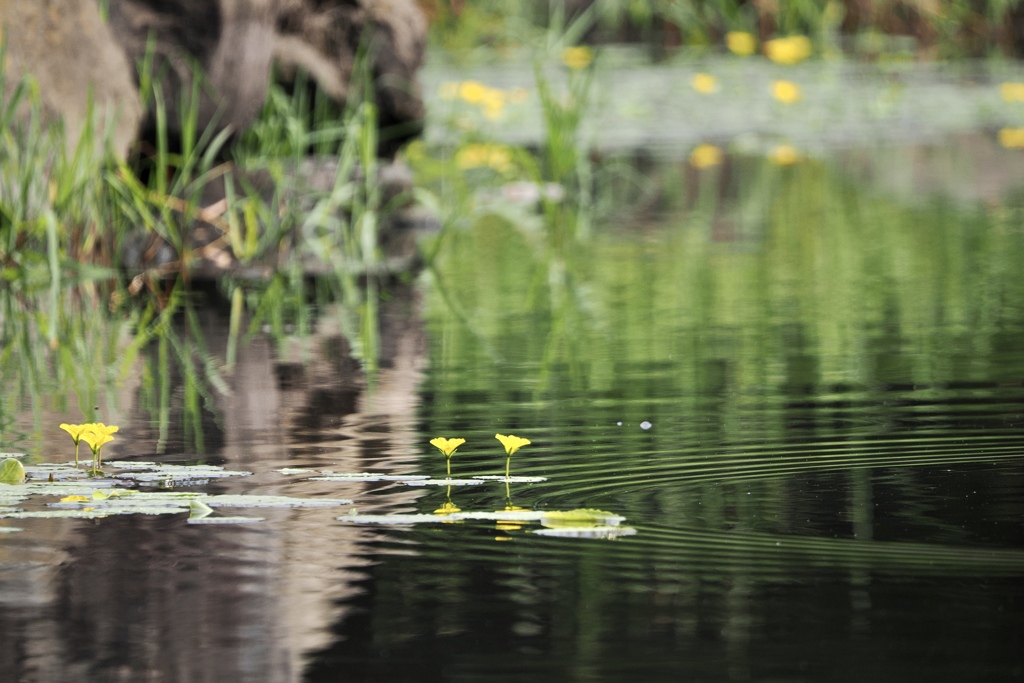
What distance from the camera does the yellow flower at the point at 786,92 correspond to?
1130 cm

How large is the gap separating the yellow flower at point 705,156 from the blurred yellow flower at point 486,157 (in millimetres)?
1085

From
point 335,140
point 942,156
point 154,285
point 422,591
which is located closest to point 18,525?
point 422,591

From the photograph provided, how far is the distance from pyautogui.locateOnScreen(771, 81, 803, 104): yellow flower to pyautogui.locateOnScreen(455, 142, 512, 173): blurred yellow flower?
2.85 metres

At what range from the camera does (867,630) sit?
1.99 meters

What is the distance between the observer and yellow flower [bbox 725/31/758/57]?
1391 cm

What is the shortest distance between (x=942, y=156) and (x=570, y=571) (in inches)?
299

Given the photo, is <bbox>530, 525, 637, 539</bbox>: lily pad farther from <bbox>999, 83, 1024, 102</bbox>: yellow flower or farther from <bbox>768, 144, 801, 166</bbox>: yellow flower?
<bbox>999, 83, 1024, 102</bbox>: yellow flower

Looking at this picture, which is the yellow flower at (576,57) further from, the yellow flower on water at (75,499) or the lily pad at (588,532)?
the lily pad at (588,532)

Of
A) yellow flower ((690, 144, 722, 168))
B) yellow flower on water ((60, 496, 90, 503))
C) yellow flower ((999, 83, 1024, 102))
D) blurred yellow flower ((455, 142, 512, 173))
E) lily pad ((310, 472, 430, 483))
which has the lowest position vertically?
yellow flower on water ((60, 496, 90, 503))

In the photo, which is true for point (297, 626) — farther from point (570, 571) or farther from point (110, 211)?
point (110, 211)

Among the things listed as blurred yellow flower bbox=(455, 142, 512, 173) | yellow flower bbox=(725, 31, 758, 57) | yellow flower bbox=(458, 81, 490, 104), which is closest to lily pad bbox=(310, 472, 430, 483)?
blurred yellow flower bbox=(455, 142, 512, 173)

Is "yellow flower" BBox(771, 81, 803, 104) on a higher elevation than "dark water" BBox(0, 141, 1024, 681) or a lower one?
higher

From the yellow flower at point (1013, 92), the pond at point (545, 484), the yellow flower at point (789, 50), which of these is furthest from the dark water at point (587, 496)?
the yellow flower at point (789, 50)

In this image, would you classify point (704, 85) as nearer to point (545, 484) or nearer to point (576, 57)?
point (576, 57)
